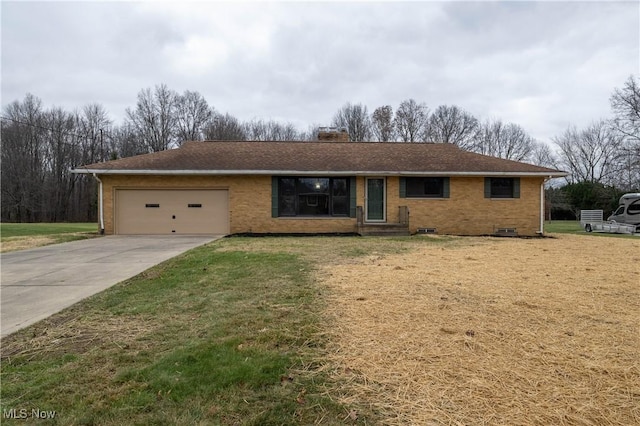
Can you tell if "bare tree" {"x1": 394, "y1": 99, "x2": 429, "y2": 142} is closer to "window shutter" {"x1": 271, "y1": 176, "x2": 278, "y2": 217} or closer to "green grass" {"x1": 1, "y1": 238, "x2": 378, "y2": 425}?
"window shutter" {"x1": 271, "y1": 176, "x2": 278, "y2": 217}

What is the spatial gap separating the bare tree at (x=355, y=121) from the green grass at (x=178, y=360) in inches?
1324

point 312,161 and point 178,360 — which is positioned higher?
point 312,161

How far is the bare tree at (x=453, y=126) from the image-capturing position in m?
38.2

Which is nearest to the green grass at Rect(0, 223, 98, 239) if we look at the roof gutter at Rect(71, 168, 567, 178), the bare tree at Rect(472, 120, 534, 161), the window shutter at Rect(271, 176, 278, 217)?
the roof gutter at Rect(71, 168, 567, 178)

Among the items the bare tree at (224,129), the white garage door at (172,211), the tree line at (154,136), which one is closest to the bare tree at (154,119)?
the tree line at (154,136)

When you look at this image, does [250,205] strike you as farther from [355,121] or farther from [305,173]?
[355,121]

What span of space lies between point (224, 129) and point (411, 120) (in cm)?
1976

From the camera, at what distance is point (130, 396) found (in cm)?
231

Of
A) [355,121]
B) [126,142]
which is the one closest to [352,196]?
[355,121]

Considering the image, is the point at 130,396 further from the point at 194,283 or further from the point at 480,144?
the point at 480,144

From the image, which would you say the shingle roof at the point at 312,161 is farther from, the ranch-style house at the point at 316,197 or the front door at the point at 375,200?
the front door at the point at 375,200

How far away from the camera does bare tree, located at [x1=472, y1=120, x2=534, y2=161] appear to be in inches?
1641

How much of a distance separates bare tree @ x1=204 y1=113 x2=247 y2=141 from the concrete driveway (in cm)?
2527

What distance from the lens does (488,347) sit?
117 inches
